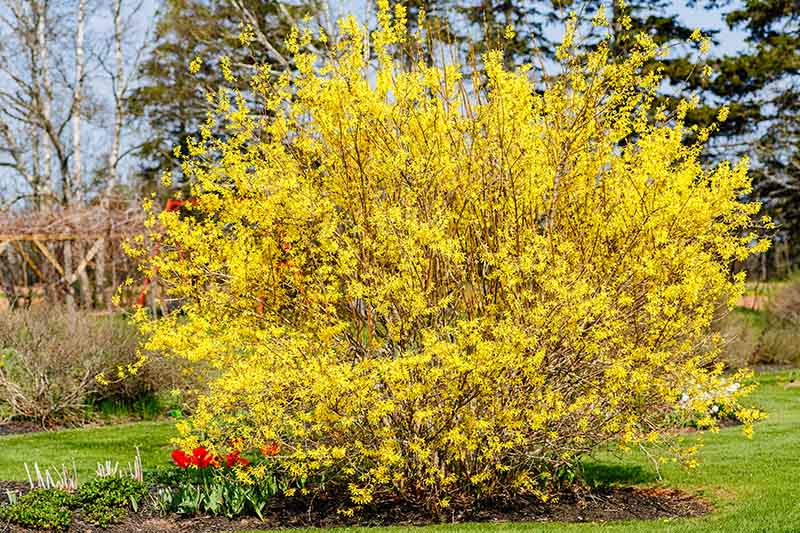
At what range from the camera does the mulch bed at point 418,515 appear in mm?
6062

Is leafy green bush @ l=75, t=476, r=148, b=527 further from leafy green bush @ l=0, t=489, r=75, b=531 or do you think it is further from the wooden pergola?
the wooden pergola

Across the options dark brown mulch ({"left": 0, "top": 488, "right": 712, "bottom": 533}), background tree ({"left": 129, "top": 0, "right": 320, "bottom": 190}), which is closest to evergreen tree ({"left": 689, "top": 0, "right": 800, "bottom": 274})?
background tree ({"left": 129, "top": 0, "right": 320, "bottom": 190})

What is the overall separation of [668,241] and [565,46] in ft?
4.47

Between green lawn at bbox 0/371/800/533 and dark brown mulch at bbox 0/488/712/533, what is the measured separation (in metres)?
0.29

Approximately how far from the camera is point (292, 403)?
5.68 m

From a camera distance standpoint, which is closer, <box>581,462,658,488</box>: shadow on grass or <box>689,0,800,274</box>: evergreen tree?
<box>581,462,658,488</box>: shadow on grass

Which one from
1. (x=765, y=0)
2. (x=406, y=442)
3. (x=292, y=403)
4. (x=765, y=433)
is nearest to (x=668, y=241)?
(x=406, y=442)

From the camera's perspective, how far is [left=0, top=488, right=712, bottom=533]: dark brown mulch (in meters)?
6.07

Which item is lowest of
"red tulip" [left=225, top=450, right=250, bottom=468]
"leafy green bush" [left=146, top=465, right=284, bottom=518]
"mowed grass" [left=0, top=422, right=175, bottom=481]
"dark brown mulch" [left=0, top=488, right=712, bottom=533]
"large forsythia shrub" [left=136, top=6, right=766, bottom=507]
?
"dark brown mulch" [left=0, top=488, right=712, bottom=533]

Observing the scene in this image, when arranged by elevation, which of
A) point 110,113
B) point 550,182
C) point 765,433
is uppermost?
point 110,113

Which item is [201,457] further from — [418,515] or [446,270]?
[446,270]

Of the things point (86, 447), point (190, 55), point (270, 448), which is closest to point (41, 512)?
point (270, 448)

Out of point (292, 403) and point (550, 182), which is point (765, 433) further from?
point (292, 403)

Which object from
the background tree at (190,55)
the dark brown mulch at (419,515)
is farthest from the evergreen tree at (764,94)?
the dark brown mulch at (419,515)
